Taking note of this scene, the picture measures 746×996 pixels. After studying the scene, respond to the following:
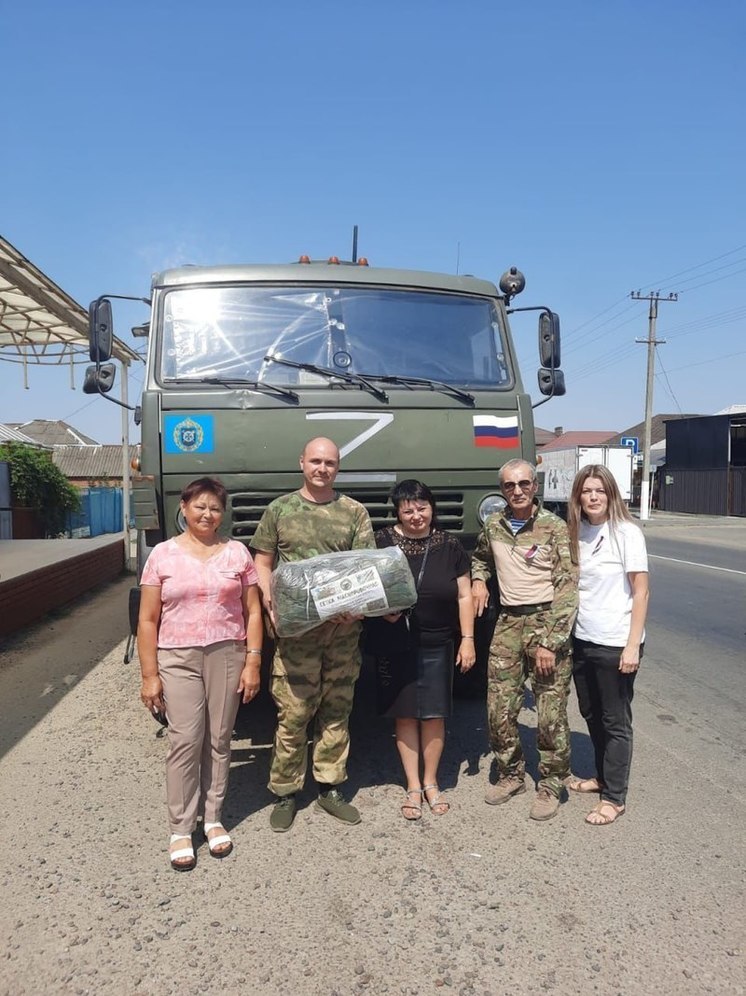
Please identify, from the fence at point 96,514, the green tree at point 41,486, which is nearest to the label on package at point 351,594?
the green tree at point 41,486

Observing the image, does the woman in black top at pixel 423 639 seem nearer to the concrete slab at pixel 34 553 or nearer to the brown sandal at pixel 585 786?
the brown sandal at pixel 585 786

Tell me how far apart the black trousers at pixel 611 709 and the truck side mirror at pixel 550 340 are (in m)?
2.36

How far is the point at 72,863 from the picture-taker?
126 inches

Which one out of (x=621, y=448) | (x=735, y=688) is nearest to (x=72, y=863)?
(x=735, y=688)

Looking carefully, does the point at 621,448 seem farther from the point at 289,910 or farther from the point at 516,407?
the point at 289,910

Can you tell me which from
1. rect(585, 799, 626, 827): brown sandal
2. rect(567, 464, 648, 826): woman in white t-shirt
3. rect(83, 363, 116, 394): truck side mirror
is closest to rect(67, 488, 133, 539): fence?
rect(83, 363, 116, 394): truck side mirror

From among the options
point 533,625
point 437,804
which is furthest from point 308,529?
point 437,804

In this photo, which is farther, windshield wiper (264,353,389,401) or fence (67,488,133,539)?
fence (67,488,133,539)

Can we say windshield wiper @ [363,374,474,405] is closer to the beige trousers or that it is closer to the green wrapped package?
the green wrapped package

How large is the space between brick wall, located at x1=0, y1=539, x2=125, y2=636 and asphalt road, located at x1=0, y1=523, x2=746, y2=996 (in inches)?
119

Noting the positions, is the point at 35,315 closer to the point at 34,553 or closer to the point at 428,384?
the point at 34,553

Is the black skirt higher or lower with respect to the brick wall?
higher

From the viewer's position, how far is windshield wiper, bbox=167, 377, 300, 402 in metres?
4.38

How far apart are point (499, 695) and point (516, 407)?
179 centimetres
